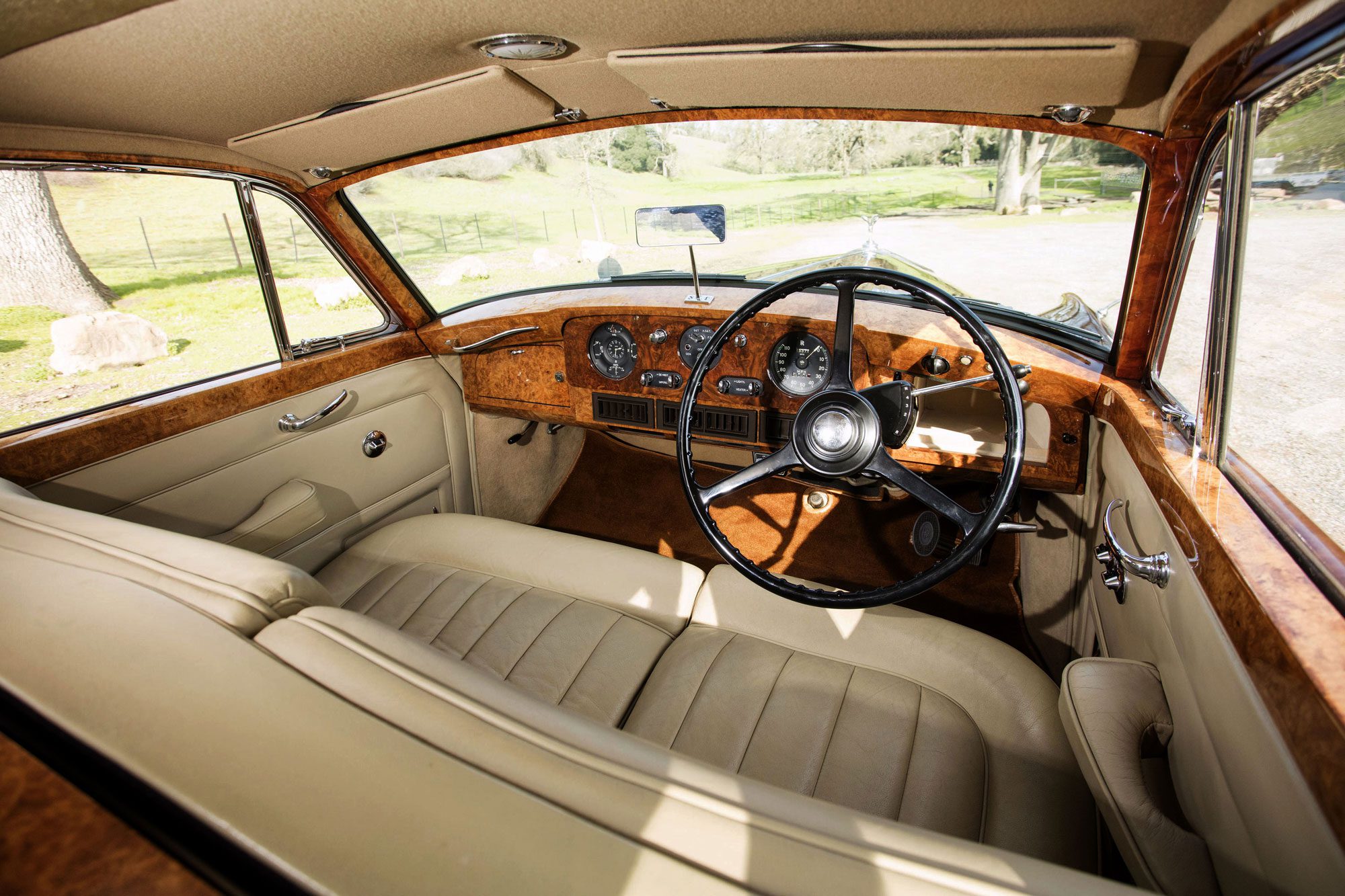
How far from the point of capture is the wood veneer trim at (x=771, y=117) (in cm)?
145

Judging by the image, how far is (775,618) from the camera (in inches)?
63.4

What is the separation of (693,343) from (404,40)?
1.24 metres

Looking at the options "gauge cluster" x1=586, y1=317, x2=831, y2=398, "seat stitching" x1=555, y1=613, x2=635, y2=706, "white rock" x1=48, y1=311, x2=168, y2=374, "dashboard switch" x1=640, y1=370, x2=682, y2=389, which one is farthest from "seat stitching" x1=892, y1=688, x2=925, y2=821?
"white rock" x1=48, y1=311, x2=168, y2=374

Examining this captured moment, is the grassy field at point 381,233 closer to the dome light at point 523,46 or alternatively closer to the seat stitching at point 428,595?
the dome light at point 523,46

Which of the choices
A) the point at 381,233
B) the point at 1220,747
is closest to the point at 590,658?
the point at 1220,747

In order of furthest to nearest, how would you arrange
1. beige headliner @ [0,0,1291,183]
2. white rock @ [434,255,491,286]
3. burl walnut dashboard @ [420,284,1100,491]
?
1. white rock @ [434,255,491,286]
2. burl walnut dashboard @ [420,284,1100,491]
3. beige headliner @ [0,0,1291,183]

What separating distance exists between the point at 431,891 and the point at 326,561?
6.39ft

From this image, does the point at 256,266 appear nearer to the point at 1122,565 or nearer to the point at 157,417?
the point at 157,417

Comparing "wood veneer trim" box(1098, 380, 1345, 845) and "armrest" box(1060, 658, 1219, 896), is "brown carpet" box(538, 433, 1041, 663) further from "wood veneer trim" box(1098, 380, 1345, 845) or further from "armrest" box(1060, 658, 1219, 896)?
"wood veneer trim" box(1098, 380, 1345, 845)

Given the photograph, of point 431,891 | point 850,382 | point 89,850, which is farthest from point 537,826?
point 850,382

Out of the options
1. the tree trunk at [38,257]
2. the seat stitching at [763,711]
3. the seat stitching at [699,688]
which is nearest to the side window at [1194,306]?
the seat stitching at [763,711]

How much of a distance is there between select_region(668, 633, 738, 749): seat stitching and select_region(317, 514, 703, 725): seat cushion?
136 millimetres

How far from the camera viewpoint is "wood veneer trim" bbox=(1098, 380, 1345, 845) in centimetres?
64

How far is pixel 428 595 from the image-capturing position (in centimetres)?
182
